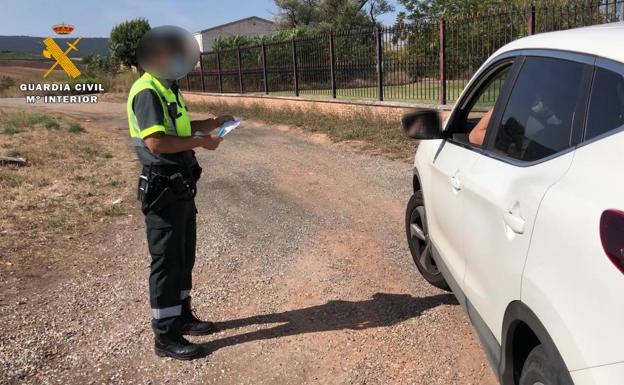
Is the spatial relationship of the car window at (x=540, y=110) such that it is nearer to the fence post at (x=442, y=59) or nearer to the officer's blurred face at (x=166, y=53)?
the officer's blurred face at (x=166, y=53)

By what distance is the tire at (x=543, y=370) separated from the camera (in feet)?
5.34

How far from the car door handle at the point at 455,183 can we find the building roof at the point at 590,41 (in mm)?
722

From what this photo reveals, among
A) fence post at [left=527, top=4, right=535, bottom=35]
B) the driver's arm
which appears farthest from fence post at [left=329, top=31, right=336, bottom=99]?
the driver's arm

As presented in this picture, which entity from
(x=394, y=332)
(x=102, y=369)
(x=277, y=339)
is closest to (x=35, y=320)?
(x=102, y=369)

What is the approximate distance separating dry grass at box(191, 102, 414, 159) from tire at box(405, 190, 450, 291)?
539 cm

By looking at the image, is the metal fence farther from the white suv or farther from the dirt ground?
the white suv

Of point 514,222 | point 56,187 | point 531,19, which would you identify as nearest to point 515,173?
point 514,222

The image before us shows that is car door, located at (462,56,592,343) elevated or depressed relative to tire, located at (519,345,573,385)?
elevated

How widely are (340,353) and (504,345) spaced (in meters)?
1.47

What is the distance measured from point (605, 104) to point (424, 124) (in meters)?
1.55

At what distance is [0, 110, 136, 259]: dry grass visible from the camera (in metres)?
6.16

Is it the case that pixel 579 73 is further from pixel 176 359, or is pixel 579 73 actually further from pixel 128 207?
pixel 128 207

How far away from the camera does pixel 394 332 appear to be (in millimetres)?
3658

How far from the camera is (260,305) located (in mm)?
4164
